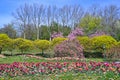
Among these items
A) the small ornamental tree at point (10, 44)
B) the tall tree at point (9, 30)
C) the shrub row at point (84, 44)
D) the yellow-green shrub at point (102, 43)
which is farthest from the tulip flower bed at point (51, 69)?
the tall tree at point (9, 30)

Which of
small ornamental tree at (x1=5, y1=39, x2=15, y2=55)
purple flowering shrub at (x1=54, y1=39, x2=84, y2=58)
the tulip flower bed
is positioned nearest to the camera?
the tulip flower bed

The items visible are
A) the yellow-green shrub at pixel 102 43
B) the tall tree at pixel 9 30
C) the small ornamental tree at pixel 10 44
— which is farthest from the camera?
the tall tree at pixel 9 30

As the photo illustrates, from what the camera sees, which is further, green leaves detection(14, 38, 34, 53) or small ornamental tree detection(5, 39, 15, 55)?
small ornamental tree detection(5, 39, 15, 55)

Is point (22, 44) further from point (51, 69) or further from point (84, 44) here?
point (51, 69)

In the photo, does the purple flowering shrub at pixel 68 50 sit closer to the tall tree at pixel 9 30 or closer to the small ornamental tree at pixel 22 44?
the small ornamental tree at pixel 22 44

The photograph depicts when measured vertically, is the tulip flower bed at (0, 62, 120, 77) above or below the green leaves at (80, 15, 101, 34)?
below

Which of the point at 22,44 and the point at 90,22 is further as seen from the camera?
the point at 90,22

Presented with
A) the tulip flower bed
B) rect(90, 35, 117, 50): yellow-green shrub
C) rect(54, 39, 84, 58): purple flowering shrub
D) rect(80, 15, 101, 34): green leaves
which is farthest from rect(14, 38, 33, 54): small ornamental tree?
rect(80, 15, 101, 34): green leaves

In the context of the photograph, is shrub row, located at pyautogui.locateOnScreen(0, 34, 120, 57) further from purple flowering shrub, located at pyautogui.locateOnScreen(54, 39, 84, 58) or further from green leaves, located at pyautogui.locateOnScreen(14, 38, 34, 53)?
purple flowering shrub, located at pyautogui.locateOnScreen(54, 39, 84, 58)

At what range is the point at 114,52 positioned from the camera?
1933 centimetres

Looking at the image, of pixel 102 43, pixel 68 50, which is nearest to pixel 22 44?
pixel 68 50

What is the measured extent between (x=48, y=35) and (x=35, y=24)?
4.16 m

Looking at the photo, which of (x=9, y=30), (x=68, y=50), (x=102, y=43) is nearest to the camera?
(x=68, y=50)

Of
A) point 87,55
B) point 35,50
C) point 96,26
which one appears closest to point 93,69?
point 87,55
